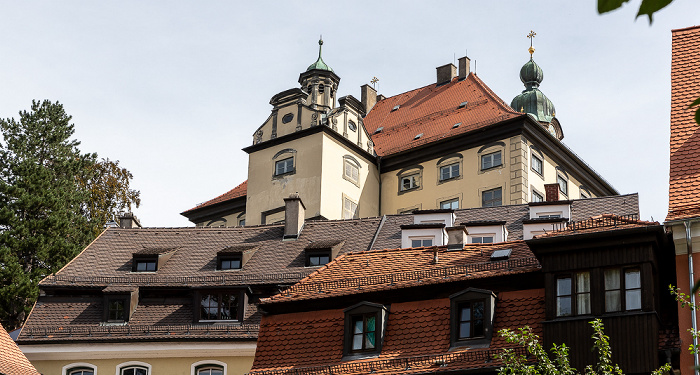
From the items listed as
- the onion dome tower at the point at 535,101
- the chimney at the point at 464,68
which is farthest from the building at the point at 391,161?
the onion dome tower at the point at 535,101

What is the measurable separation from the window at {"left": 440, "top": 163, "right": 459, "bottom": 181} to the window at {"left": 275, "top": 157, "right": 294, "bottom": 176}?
7.45 m

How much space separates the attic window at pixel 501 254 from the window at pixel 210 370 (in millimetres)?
11652

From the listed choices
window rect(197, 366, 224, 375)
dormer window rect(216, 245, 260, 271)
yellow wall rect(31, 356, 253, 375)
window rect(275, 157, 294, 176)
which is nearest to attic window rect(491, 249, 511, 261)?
yellow wall rect(31, 356, 253, 375)

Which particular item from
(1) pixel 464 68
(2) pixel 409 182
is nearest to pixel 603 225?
(2) pixel 409 182

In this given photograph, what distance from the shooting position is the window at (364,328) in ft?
74.4

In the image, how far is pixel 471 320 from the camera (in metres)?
22.1

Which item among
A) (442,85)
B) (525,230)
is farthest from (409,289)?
(442,85)

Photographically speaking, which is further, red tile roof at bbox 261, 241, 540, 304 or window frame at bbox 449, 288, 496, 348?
red tile roof at bbox 261, 241, 540, 304

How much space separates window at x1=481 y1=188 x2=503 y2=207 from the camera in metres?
52.9

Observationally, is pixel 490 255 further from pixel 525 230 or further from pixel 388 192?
pixel 388 192

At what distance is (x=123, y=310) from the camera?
113 ft

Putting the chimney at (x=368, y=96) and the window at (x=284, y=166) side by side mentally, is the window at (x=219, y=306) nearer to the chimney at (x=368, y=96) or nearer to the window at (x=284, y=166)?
the window at (x=284, y=166)

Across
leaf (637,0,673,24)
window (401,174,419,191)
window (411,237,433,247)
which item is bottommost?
leaf (637,0,673,24)

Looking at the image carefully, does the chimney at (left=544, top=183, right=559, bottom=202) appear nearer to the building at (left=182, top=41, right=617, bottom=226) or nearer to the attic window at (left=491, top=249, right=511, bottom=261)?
the building at (left=182, top=41, right=617, bottom=226)
